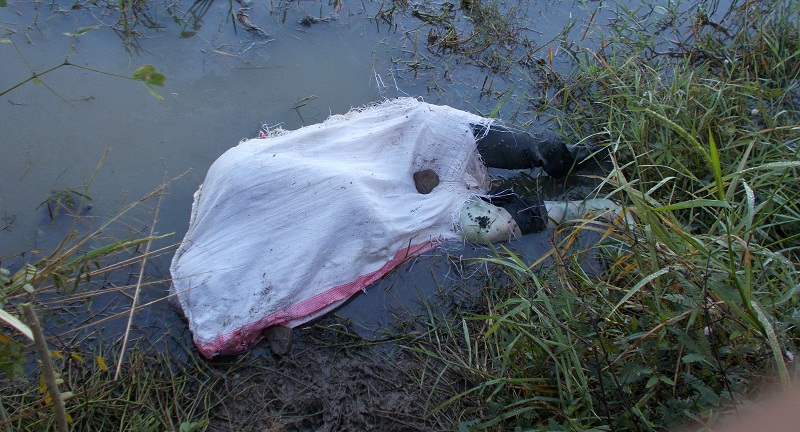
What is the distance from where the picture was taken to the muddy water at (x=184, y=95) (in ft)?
8.54

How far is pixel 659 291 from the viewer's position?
1870mm

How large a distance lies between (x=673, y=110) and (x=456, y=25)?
146 cm

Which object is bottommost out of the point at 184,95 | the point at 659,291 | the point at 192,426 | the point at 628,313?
the point at 192,426

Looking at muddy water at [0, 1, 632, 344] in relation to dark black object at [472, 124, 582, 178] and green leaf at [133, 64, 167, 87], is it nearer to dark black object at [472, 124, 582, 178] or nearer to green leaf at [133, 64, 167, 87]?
dark black object at [472, 124, 582, 178]

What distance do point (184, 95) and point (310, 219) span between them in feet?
3.99

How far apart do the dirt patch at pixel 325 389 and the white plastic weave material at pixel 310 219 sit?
0.12m

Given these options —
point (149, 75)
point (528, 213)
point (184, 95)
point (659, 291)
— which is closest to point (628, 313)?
point (659, 291)

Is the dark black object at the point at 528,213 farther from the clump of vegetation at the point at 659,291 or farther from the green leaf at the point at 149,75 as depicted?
the green leaf at the point at 149,75

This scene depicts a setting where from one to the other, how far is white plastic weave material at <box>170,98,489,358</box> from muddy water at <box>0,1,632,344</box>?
0.17 m

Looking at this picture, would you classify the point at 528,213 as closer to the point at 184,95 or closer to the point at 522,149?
the point at 522,149

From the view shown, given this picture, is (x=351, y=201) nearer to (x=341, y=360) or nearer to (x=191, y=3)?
(x=341, y=360)

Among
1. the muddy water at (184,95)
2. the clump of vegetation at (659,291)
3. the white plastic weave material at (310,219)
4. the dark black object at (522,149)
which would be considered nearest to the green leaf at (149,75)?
the white plastic weave material at (310,219)

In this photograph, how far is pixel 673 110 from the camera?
2918 mm

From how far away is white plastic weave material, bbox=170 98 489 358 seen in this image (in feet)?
7.40
